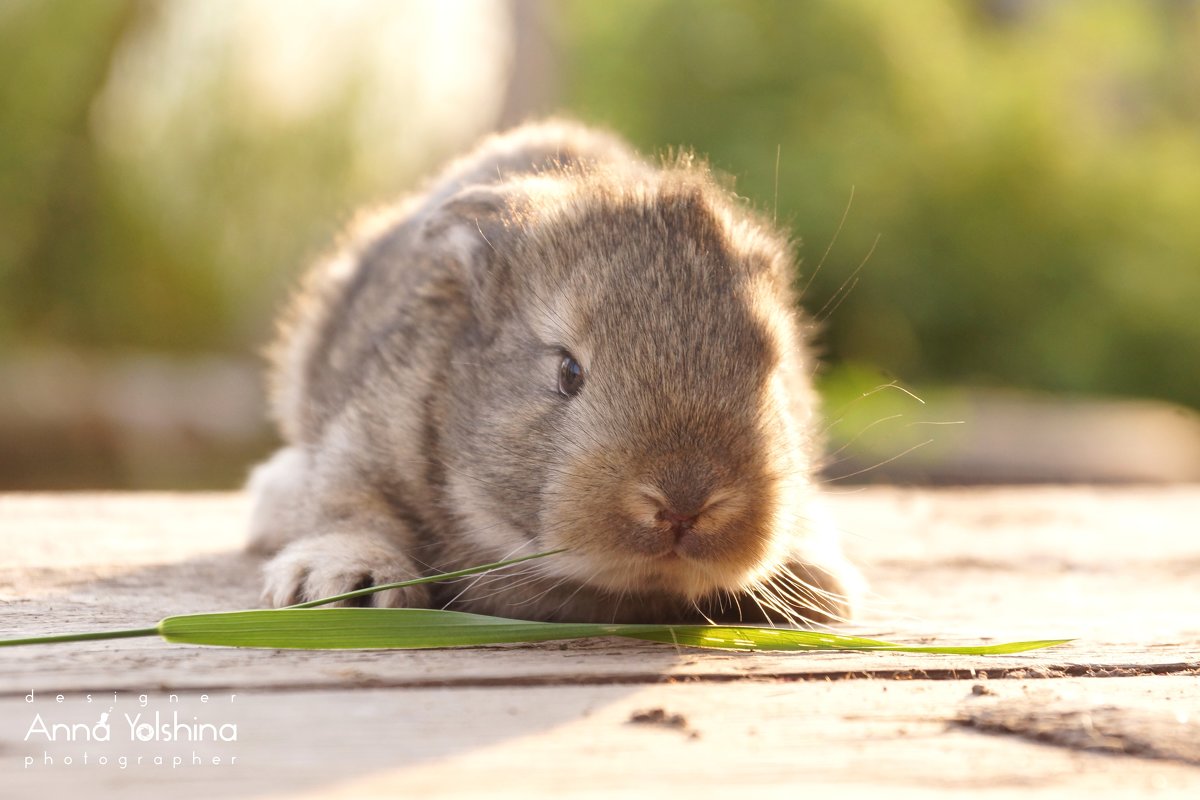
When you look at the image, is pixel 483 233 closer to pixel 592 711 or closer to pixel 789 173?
pixel 592 711

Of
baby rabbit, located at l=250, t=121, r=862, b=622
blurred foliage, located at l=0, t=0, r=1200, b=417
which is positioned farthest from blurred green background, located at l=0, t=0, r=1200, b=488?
baby rabbit, located at l=250, t=121, r=862, b=622

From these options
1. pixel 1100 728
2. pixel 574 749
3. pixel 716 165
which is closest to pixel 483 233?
Result: pixel 574 749

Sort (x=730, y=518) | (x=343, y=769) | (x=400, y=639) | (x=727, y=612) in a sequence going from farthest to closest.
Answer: (x=727, y=612) < (x=730, y=518) < (x=400, y=639) < (x=343, y=769)

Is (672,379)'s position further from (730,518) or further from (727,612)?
(727,612)

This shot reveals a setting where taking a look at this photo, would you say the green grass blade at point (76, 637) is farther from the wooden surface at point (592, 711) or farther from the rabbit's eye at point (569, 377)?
the rabbit's eye at point (569, 377)

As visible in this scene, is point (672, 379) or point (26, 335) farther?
point (26, 335)

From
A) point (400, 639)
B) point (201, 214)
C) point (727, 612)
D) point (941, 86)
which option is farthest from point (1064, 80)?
point (400, 639)

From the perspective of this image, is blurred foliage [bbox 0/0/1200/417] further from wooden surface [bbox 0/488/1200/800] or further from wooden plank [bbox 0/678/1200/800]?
wooden plank [bbox 0/678/1200/800]
